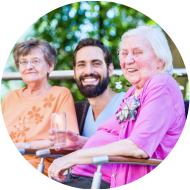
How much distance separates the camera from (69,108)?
9.37ft

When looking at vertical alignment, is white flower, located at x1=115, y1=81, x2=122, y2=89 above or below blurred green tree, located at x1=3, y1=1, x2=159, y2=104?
below

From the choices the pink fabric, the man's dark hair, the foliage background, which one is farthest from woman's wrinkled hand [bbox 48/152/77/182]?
the man's dark hair

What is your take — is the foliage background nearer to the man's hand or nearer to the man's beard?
the man's beard

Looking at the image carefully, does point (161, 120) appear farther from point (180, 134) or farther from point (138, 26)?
point (138, 26)

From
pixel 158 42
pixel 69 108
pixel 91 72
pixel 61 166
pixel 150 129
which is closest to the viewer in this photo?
pixel 150 129

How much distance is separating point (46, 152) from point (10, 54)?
1.01 metres

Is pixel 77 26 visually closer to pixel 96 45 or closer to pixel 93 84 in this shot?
pixel 96 45

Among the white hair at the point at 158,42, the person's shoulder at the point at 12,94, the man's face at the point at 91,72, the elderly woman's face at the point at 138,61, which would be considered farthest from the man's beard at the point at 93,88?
the person's shoulder at the point at 12,94

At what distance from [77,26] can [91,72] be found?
0.51 metres

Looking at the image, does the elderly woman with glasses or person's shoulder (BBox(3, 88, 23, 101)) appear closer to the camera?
the elderly woman with glasses

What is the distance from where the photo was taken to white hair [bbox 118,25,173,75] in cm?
254

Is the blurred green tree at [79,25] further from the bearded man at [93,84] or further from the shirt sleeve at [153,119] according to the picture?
the shirt sleeve at [153,119]

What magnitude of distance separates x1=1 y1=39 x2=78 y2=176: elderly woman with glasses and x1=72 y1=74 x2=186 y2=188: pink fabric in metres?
0.44

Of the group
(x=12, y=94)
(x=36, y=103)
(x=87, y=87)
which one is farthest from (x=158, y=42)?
(x=12, y=94)
